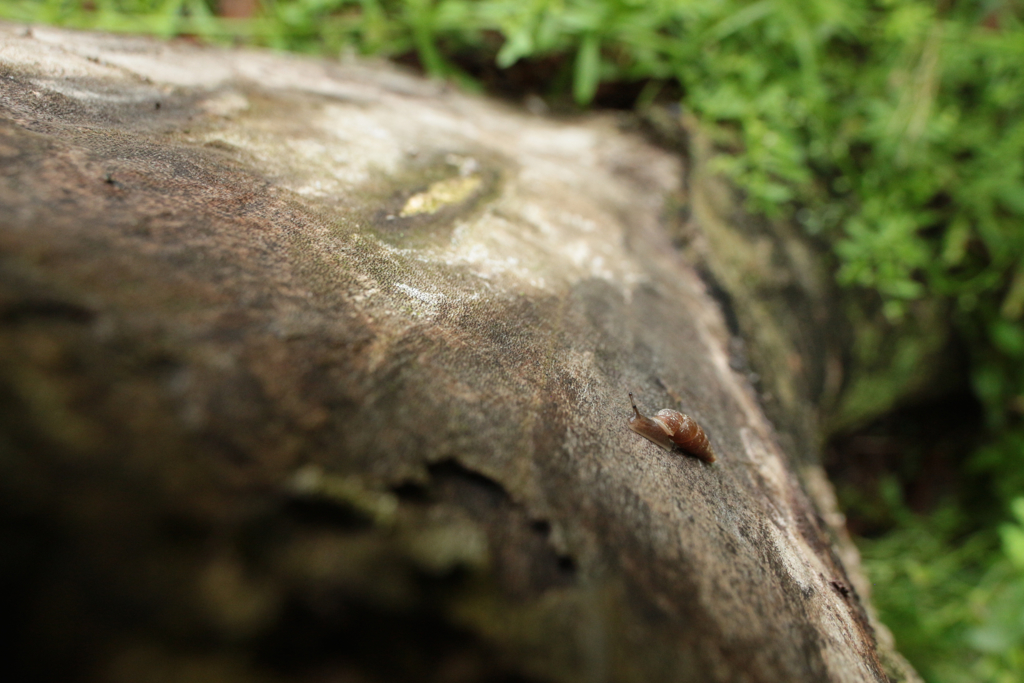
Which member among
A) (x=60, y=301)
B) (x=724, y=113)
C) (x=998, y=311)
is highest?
(x=724, y=113)

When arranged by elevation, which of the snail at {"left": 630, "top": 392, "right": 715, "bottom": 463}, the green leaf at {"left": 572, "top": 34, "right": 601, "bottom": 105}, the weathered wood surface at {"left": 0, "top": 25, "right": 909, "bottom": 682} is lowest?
the snail at {"left": 630, "top": 392, "right": 715, "bottom": 463}

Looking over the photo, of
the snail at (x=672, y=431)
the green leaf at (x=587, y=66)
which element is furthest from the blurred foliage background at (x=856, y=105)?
the snail at (x=672, y=431)

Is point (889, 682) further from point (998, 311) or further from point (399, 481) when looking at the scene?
point (998, 311)

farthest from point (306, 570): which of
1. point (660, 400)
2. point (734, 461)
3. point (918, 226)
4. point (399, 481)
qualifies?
point (918, 226)

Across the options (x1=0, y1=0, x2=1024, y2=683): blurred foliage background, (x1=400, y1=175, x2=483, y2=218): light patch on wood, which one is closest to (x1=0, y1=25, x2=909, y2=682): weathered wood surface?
(x1=400, y1=175, x2=483, y2=218): light patch on wood

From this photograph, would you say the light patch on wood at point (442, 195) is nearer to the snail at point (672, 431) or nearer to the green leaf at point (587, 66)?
the snail at point (672, 431)

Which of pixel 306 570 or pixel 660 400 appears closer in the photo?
pixel 306 570

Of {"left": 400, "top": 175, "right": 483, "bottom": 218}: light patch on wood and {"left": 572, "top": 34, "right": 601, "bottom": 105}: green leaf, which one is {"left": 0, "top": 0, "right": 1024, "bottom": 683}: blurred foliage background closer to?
{"left": 572, "top": 34, "right": 601, "bottom": 105}: green leaf
